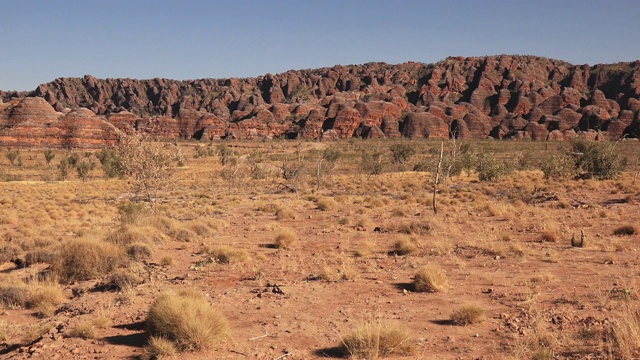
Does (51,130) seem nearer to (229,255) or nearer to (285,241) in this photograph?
(285,241)

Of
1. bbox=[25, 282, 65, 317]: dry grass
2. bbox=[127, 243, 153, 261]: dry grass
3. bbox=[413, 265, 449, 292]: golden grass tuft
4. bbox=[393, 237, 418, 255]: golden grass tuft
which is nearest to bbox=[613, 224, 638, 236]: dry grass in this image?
bbox=[393, 237, 418, 255]: golden grass tuft

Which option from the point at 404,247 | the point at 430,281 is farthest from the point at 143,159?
the point at 430,281

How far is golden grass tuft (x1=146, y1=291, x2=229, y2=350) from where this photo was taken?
5.88 meters

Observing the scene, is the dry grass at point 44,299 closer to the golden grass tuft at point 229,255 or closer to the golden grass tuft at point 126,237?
the golden grass tuft at point 126,237

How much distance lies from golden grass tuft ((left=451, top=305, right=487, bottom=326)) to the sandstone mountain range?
93.0m

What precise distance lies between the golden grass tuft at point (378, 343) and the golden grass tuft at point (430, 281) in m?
2.86

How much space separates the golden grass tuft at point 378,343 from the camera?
Answer: 18.1 ft

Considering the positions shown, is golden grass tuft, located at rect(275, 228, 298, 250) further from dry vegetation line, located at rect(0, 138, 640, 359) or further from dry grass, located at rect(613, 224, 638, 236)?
dry grass, located at rect(613, 224, 638, 236)

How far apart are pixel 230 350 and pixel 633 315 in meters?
5.25

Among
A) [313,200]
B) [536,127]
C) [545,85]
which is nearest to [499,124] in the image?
[536,127]

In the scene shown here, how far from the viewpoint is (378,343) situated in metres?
5.46

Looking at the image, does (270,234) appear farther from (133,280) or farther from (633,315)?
(633,315)

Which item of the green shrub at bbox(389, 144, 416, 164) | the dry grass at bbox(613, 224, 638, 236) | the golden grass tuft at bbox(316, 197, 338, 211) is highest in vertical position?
the green shrub at bbox(389, 144, 416, 164)

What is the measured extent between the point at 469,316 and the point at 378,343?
1.95 metres
